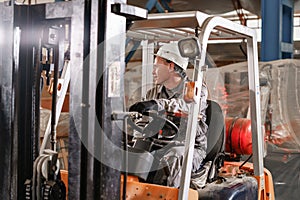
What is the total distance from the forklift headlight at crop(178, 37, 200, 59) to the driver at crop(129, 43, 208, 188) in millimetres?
350

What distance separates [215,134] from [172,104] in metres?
0.65

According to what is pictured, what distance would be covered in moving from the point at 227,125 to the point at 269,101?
1.84 m

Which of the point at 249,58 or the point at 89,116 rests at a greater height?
the point at 249,58

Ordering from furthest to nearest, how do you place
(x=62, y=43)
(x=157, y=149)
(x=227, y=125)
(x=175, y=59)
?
1. (x=227, y=125)
2. (x=175, y=59)
3. (x=157, y=149)
4. (x=62, y=43)

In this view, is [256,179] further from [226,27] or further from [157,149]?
[226,27]

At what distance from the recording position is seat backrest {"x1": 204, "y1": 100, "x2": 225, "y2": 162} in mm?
3730

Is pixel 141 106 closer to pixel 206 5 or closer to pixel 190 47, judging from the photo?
pixel 190 47

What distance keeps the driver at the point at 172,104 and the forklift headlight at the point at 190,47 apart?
0.35 meters

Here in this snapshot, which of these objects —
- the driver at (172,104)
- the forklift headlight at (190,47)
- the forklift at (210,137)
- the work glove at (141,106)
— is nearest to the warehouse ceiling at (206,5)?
the forklift at (210,137)

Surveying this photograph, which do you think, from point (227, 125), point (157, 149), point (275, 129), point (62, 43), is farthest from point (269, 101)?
point (62, 43)

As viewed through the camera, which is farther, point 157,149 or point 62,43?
point 157,149

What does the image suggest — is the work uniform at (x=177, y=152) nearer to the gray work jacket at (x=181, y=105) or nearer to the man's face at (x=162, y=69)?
the gray work jacket at (x=181, y=105)

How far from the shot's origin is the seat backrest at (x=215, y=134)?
12.2 ft

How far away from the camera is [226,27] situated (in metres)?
3.14
